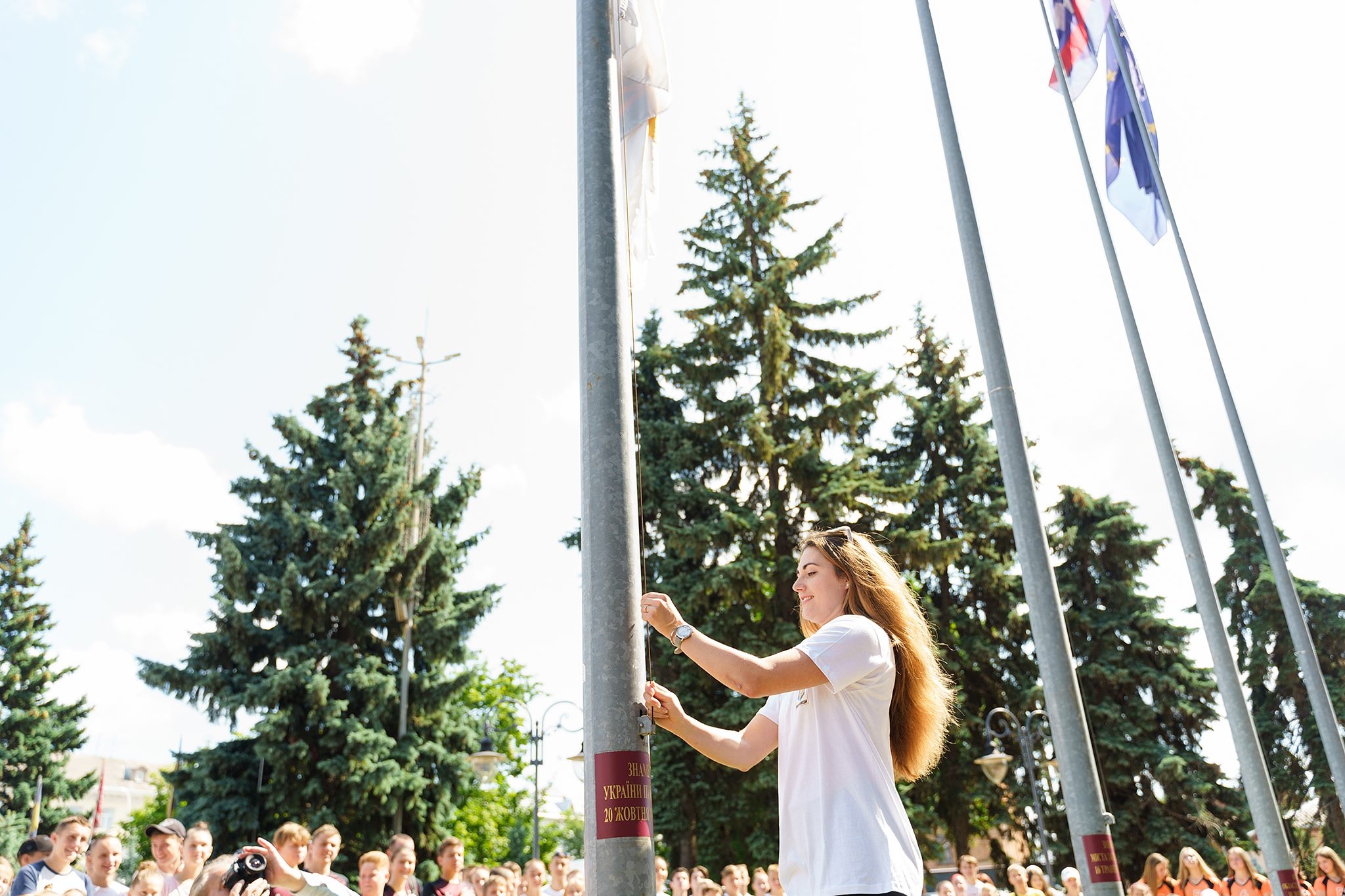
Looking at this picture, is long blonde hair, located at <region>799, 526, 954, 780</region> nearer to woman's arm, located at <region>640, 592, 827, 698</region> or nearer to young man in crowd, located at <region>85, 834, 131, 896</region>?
woman's arm, located at <region>640, 592, 827, 698</region>

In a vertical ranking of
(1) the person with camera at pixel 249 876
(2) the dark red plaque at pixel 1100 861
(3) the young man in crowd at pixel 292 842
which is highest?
(3) the young man in crowd at pixel 292 842

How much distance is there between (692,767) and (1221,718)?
15.5m

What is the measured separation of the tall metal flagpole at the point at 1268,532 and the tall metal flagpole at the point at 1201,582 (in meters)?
2.05

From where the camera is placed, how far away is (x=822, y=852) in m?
2.70

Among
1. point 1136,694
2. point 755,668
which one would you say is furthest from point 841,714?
point 1136,694

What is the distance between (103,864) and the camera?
7.51 m

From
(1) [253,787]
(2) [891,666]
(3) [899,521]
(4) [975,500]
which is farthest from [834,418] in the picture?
(2) [891,666]

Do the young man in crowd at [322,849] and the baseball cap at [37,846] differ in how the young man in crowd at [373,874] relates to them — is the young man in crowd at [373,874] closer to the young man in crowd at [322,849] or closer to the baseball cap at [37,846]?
the young man in crowd at [322,849]

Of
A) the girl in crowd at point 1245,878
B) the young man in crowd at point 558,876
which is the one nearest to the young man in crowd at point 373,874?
the young man in crowd at point 558,876

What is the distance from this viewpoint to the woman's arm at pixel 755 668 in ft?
9.08

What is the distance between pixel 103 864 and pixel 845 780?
705 cm

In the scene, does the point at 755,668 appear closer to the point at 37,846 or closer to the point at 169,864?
the point at 169,864

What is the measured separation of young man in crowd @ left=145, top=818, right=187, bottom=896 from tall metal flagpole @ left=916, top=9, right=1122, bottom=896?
658cm

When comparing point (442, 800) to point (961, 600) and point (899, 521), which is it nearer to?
point (899, 521)
